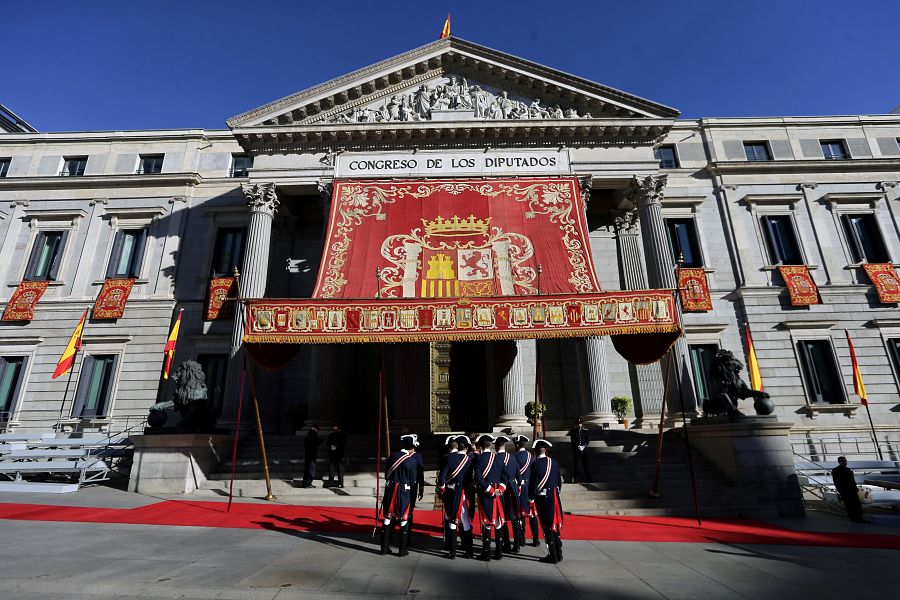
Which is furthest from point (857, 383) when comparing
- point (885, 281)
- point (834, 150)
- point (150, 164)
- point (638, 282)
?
point (150, 164)

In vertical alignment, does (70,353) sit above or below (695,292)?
below

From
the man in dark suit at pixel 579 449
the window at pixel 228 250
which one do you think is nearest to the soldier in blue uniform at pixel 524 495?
the man in dark suit at pixel 579 449

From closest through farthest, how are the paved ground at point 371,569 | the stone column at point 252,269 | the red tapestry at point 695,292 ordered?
the paved ground at point 371,569, the stone column at point 252,269, the red tapestry at point 695,292

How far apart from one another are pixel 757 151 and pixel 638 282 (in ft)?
40.8

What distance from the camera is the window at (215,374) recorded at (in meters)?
21.1

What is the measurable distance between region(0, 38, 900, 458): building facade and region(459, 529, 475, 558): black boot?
1045 cm

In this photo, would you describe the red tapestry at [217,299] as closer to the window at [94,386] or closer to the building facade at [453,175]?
the building facade at [453,175]

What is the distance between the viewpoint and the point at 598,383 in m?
17.9

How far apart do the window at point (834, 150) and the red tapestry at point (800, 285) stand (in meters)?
7.69

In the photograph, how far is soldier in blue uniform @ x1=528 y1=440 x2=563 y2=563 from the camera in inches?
262

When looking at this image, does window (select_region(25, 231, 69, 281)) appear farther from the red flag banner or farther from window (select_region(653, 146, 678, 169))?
the red flag banner

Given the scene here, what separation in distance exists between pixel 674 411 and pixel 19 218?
110ft

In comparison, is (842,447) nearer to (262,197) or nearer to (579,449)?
(579,449)

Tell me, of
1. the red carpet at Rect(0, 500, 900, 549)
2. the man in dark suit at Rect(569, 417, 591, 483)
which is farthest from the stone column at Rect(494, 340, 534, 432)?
the red carpet at Rect(0, 500, 900, 549)
